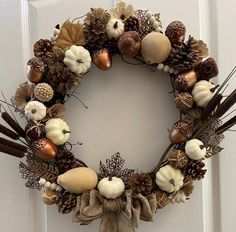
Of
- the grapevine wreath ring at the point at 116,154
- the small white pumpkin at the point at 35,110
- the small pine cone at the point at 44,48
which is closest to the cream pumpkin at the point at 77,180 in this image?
the grapevine wreath ring at the point at 116,154

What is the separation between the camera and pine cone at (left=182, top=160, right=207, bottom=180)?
65 centimetres

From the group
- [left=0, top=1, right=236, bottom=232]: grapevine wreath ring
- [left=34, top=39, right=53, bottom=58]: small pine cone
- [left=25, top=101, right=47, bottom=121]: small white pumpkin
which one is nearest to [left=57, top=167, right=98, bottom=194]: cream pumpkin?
[left=0, top=1, right=236, bottom=232]: grapevine wreath ring

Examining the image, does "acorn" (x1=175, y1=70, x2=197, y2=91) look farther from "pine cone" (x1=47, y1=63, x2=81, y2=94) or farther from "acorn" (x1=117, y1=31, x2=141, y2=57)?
"pine cone" (x1=47, y1=63, x2=81, y2=94)

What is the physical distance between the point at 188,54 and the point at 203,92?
76mm

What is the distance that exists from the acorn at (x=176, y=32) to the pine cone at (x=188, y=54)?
1 cm

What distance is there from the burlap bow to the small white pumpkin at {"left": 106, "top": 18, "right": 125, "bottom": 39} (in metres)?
0.30

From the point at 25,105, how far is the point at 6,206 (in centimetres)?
24

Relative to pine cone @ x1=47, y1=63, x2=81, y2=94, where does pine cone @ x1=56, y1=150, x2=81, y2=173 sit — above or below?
below

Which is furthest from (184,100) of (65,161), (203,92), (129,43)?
(65,161)

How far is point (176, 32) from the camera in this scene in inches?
26.3

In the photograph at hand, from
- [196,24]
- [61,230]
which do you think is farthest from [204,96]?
[61,230]

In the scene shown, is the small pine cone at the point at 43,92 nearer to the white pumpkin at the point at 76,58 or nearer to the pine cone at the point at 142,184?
the white pumpkin at the point at 76,58

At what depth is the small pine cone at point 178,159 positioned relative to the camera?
2.11ft

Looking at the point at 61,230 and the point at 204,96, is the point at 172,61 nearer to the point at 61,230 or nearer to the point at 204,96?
the point at 204,96
